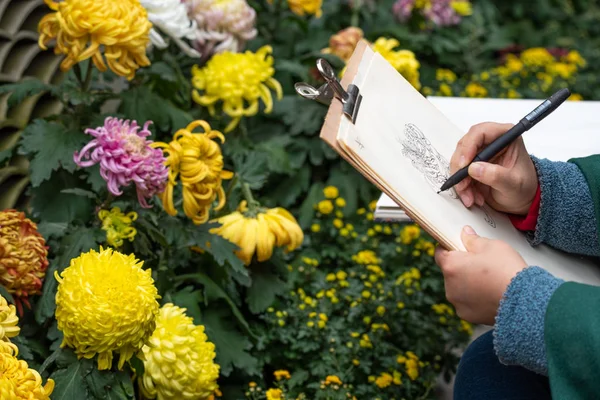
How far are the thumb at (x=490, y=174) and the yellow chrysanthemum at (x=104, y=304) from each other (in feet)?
1.99

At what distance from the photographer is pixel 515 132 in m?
1.33

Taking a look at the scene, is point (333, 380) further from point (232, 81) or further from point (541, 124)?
point (232, 81)

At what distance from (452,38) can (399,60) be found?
120cm

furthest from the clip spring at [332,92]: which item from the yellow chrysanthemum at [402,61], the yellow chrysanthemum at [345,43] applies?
the yellow chrysanthemum at [345,43]

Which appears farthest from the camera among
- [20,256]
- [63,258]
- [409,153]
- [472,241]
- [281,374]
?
[281,374]

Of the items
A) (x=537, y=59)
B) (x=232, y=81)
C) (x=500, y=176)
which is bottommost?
(x=537, y=59)

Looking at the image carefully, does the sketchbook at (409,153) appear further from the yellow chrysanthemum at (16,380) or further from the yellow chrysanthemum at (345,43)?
the yellow chrysanthemum at (345,43)

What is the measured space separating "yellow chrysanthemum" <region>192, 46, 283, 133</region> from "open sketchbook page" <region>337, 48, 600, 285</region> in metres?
0.84

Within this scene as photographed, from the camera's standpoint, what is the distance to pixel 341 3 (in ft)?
10.5

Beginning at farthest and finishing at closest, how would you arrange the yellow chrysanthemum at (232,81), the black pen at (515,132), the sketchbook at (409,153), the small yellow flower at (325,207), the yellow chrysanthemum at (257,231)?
the small yellow flower at (325,207), the yellow chrysanthemum at (232,81), the yellow chrysanthemum at (257,231), the black pen at (515,132), the sketchbook at (409,153)

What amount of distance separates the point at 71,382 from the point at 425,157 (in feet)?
2.48

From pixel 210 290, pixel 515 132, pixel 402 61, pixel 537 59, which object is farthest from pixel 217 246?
pixel 537 59

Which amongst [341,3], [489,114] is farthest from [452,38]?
[489,114]

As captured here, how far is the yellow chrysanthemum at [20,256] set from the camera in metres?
1.44
